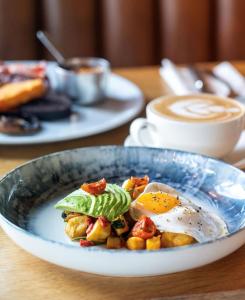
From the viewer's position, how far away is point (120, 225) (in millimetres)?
698

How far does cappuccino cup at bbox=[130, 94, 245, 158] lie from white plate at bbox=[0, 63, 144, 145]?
5.7 inches

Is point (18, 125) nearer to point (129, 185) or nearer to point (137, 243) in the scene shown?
point (129, 185)

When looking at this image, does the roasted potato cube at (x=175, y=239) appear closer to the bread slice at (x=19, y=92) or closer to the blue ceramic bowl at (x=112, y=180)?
the blue ceramic bowl at (x=112, y=180)

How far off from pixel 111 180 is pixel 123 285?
0.23m

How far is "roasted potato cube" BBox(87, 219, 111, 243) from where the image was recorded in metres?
0.68

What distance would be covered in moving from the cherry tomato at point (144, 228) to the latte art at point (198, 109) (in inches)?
12.8

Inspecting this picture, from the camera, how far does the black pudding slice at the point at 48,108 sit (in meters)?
1.23

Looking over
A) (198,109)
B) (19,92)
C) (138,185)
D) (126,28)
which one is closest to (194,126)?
(198,109)

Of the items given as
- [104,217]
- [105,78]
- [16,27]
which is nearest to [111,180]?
[104,217]

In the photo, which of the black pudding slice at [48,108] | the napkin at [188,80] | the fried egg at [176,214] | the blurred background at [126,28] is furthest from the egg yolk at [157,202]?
the blurred background at [126,28]

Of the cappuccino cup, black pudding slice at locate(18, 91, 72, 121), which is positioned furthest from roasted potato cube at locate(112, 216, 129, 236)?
black pudding slice at locate(18, 91, 72, 121)

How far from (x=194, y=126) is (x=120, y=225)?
30cm

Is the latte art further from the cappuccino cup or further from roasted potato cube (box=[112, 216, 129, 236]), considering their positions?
roasted potato cube (box=[112, 216, 129, 236])

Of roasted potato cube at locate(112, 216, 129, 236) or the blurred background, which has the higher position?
roasted potato cube at locate(112, 216, 129, 236)
